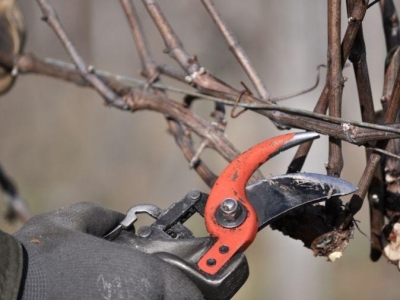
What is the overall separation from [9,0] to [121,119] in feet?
10.6

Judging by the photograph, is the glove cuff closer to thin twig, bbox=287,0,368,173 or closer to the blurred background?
thin twig, bbox=287,0,368,173

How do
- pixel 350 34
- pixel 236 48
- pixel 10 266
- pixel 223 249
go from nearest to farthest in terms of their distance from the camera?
pixel 10 266
pixel 223 249
pixel 350 34
pixel 236 48

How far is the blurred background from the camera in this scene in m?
3.97

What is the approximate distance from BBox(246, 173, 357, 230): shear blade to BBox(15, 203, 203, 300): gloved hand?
0.59ft

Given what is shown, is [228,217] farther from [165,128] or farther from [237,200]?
[165,128]

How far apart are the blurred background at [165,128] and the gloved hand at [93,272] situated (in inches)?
107

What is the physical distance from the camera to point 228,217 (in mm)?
992

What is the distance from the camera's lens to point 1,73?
6.64 feet

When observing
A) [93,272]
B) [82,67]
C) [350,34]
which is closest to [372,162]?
[350,34]

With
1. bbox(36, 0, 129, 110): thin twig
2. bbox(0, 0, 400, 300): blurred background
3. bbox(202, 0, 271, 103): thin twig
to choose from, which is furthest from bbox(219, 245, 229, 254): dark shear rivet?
bbox(0, 0, 400, 300): blurred background

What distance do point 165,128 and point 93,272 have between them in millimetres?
4046

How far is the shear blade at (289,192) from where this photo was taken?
1016mm

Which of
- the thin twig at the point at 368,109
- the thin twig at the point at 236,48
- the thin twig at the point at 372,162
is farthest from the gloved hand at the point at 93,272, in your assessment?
the thin twig at the point at 236,48

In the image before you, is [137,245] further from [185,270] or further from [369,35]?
[369,35]
